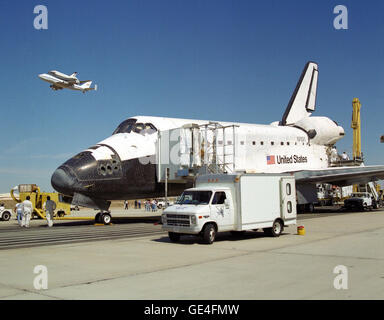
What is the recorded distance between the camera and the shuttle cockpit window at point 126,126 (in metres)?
19.0

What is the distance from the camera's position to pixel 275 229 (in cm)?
1298

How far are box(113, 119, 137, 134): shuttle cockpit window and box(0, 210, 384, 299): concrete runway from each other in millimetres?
7153

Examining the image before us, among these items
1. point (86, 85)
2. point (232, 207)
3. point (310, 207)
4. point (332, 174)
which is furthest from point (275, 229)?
point (86, 85)

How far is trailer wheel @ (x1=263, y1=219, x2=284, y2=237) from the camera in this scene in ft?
42.2

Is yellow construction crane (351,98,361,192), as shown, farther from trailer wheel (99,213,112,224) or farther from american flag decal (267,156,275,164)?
trailer wheel (99,213,112,224)

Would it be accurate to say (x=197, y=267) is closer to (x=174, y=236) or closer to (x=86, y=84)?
(x=174, y=236)

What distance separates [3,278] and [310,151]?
21.4 meters

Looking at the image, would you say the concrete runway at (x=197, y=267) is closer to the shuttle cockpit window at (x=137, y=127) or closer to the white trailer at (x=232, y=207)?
the white trailer at (x=232, y=207)

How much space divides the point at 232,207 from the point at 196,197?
43.9 inches

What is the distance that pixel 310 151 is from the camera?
2544 centimetres

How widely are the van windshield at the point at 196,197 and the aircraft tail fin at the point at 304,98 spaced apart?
16.3 meters

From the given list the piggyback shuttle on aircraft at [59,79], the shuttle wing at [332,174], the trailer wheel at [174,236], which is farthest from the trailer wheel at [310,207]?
the piggyback shuttle on aircraft at [59,79]
